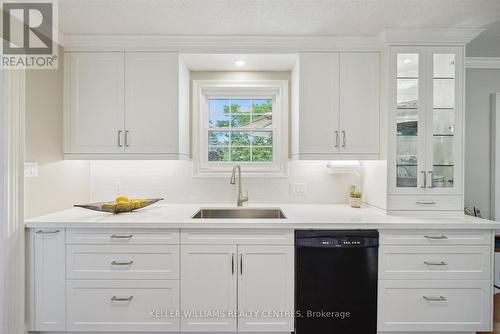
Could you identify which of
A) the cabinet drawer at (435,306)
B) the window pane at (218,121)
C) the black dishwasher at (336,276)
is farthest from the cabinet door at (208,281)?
the window pane at (218,121)

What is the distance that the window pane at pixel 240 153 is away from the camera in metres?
2.79

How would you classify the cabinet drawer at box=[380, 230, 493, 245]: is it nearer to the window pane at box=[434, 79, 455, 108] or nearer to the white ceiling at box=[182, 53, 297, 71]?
the window pane at box=[434, 79, 455, 108]

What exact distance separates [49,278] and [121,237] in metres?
0.58

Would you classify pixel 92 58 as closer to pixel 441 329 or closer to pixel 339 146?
pixel 339 146

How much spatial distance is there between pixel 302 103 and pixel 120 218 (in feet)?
5.56

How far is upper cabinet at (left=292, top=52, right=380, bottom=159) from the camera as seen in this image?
7.45 ft

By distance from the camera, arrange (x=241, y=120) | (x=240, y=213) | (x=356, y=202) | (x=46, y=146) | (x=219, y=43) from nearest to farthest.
Answer: (x=46, y=146) < (x=219, y=43) < (x=356, y=202) < (x=240, y=213) < (x=241, y=120)

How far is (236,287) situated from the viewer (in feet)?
6.30

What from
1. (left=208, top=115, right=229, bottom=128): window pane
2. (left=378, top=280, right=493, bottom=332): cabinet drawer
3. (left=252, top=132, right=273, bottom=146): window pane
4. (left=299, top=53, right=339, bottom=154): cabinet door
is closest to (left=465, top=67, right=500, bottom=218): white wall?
(left=378, top=280, right=493, bottom=332): cabinet drawer

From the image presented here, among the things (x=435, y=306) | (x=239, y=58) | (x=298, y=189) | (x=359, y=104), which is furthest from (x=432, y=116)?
(x=239, y=58)

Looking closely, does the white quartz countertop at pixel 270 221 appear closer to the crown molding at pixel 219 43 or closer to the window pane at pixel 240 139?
the window pane at pixel 240 139

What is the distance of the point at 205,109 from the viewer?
9.04 ft

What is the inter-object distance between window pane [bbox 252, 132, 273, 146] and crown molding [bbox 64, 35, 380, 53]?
82cm

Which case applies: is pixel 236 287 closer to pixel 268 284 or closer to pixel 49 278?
pixel 268 284
